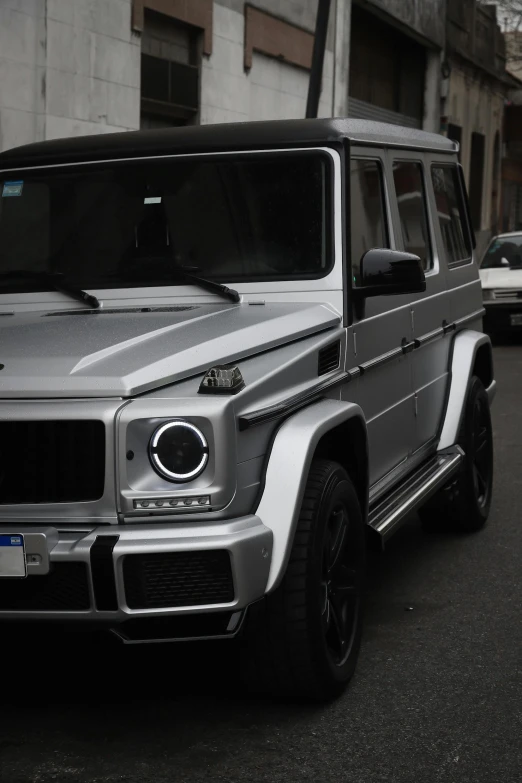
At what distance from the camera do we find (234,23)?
19.3 m

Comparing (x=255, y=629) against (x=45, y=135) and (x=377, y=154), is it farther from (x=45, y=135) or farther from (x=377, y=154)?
(x=45, y=135)

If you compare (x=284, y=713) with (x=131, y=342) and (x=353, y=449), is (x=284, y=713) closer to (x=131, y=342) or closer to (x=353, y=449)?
(x=353, y=449)

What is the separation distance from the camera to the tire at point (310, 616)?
3846 millimetres

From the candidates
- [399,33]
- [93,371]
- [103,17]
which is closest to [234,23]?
[103,17]

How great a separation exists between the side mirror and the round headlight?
1.38 meters

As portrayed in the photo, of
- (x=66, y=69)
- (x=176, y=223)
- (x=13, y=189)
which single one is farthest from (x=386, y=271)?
(x=66, y=69)

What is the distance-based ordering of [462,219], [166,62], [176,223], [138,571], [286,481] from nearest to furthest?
[138,571] < [286,481] < [176,223] < [462,219] < [166,62]

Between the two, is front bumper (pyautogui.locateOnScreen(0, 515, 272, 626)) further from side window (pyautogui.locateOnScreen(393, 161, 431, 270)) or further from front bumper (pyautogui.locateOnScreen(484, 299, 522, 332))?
front bumper (pyautogui.locateOnScreen(484, 299, 522, 332))

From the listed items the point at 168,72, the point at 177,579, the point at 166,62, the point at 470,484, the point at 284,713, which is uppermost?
the point at 166,62

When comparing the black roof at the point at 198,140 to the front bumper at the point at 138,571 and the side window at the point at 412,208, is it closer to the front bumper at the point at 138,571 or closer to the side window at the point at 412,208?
the side window at the point at 412,208

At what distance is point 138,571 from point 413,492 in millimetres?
2076

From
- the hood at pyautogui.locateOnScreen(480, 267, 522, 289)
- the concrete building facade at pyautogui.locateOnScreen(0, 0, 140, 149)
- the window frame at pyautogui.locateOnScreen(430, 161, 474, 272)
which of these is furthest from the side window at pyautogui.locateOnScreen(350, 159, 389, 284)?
the hood at pyautogui.locateOnScreen(480, 267, 522, 289)

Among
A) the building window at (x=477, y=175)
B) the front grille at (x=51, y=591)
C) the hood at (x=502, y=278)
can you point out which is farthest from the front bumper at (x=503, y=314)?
the building window at (x=477, y=175)

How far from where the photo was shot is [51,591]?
3551mm
